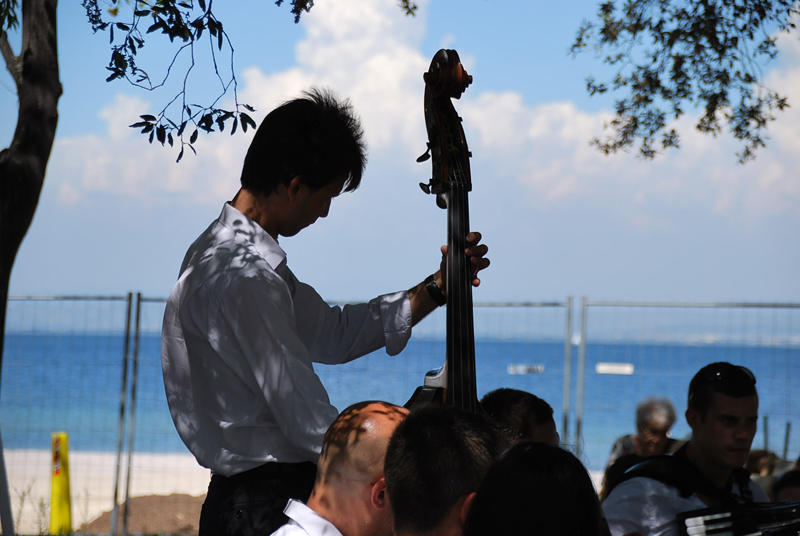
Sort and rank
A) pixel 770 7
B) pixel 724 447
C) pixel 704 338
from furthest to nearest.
A: pixel 704 338, pixel 770 7, pixel 724 447

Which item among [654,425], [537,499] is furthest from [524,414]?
[654,425]

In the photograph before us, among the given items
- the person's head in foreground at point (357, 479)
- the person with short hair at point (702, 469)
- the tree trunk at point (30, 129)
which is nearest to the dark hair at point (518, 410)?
the person with short hair at point (702, 469)

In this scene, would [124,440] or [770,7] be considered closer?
[770,7]

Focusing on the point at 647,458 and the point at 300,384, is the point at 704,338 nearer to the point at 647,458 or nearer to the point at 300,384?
the point at 647,458

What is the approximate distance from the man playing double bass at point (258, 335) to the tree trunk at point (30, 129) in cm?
173

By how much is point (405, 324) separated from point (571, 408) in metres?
3.42

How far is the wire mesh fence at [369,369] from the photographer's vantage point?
5.46 m

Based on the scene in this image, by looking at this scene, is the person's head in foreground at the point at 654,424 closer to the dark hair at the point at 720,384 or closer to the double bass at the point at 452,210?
the dark hair at the point at 720,384

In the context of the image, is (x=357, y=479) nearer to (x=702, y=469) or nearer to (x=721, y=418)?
(x=702, y=469)

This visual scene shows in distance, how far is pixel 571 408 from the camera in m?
5.61

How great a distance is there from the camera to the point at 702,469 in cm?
282

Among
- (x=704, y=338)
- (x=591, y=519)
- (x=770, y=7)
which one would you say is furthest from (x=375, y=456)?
(x=704, y=338)

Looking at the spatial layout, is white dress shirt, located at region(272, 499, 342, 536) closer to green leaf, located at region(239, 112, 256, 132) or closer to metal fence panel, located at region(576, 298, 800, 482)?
green leaf, located at region(239, 112, 256, 132)

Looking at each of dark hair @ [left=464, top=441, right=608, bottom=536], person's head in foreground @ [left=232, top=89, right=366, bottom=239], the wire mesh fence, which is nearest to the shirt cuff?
person's head in foreground @ [left=232, top=89, right=366, bottom=239]
